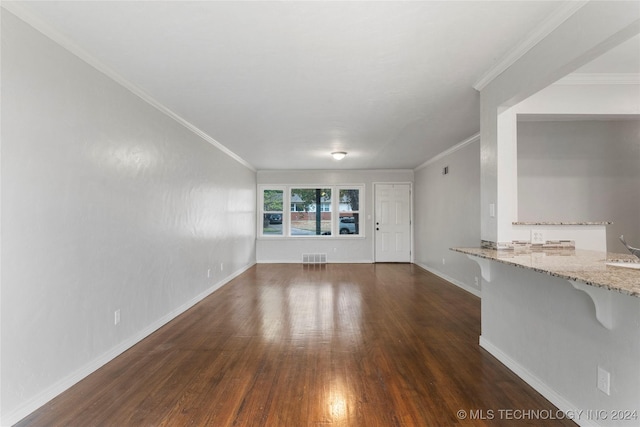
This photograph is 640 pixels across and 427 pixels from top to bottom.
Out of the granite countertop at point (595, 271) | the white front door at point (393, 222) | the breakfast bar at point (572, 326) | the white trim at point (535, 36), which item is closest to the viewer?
the granite countertop at point (595, 271)

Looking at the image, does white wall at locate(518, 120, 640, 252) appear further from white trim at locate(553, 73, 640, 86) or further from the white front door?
the white front door

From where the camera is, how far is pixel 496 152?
8.14 feet

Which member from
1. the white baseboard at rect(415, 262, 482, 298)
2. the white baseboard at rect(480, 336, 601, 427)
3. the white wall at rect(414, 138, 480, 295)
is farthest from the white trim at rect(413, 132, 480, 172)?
the white baseboard at rect(480, 336, 601, 427)

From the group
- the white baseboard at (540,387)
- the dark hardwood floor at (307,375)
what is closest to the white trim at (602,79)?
the white baseboard at (540,387)

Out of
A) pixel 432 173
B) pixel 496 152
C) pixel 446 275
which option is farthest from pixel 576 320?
pixel 432 173

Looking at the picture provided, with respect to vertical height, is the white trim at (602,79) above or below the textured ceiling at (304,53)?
below

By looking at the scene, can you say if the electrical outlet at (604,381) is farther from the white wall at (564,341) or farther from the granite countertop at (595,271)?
the granite countertop at (595,271)

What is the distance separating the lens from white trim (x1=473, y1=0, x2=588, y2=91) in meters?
1.70

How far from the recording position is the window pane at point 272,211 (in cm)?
786

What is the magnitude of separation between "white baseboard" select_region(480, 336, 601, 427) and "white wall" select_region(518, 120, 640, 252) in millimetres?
1619

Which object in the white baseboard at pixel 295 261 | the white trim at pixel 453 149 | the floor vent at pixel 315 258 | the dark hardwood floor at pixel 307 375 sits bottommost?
the dark hardwood floor at pixel 307 375

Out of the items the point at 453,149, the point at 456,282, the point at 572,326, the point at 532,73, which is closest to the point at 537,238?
the point at 572,326

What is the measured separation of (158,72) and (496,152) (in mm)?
2853

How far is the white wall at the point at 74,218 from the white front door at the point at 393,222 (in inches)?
204
